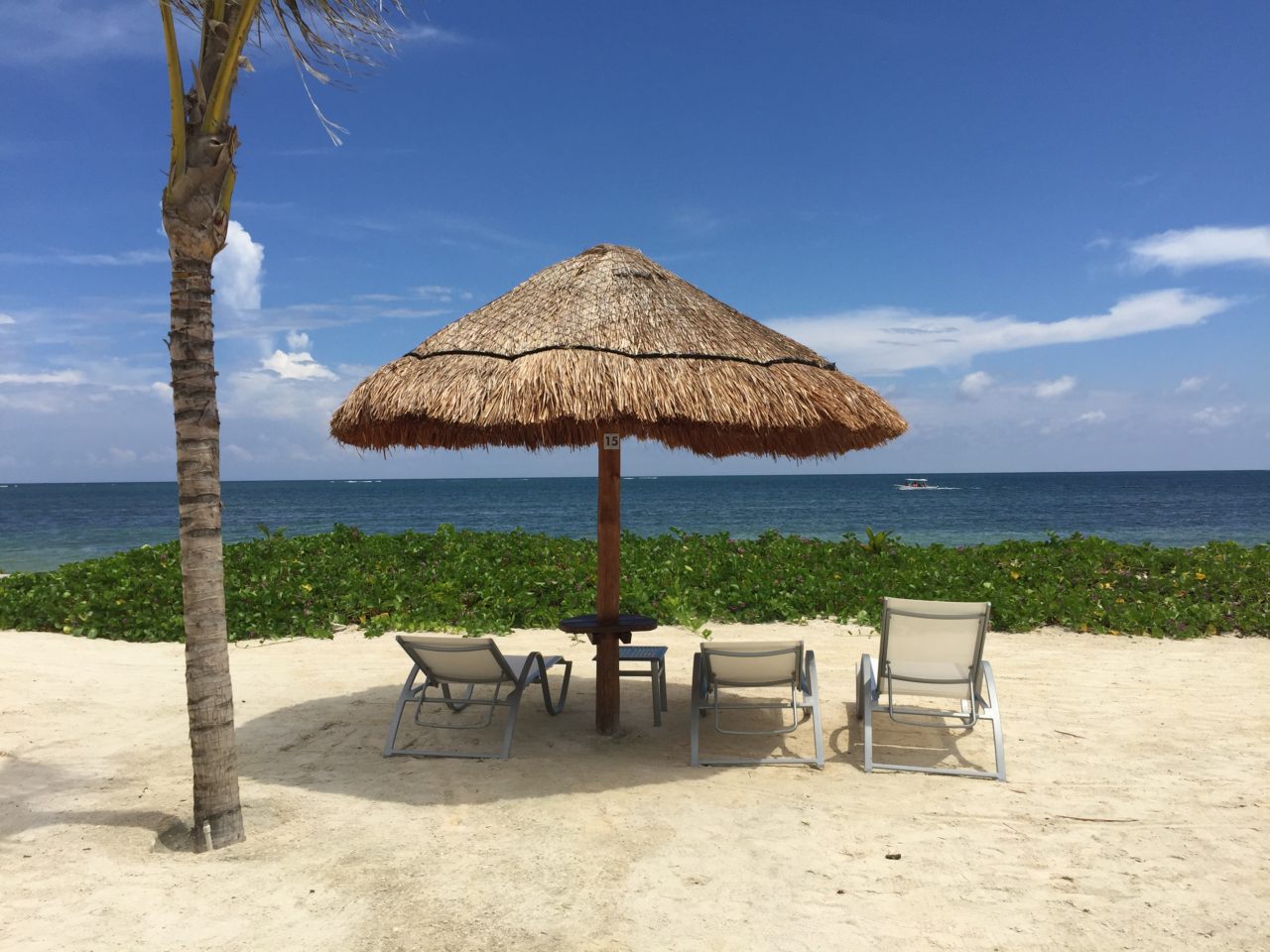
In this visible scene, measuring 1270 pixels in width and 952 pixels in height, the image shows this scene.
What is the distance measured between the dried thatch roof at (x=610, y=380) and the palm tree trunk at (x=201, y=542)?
1108mm

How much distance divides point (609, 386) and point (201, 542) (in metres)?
1.95

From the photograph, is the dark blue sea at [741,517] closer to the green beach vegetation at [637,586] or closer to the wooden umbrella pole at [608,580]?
the green beach vegetation at [637,586]

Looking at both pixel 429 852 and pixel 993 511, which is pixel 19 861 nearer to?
pixel 429 852

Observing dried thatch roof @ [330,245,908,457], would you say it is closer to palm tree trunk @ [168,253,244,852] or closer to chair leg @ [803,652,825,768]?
palm tree trunk @ [168,253,244,852]

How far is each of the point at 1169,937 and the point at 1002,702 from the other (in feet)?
10.2

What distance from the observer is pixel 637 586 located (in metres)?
9.12

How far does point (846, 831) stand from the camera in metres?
3.93

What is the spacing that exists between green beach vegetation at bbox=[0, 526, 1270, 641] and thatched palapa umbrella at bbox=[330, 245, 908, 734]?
3.39 meters

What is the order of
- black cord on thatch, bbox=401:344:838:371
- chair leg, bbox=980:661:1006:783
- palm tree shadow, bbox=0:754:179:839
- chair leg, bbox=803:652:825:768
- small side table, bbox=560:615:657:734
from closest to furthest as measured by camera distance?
palm tree shadow, bbox=0:754:179:839
black cord on thatch, bbox=401:344:838:371
chair leg, bbox=980:661:1006:783
chair leg, bbox=803:652:825:768
small side table, bbox=560:615:657:734

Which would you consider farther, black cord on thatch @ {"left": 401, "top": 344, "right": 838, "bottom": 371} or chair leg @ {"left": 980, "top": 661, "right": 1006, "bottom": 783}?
chair leg @ {"left": 980, "top": 661, "right": 1006, "bottom": 783}

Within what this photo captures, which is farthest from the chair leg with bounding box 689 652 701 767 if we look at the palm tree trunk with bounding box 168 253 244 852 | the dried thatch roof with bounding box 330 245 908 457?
the palm tree trunk with bounding box 168 253 244 852

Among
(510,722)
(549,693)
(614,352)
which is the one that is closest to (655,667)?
(549,693)

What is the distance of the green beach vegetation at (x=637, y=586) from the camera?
8.42 meters

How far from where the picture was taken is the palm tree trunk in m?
3.58
